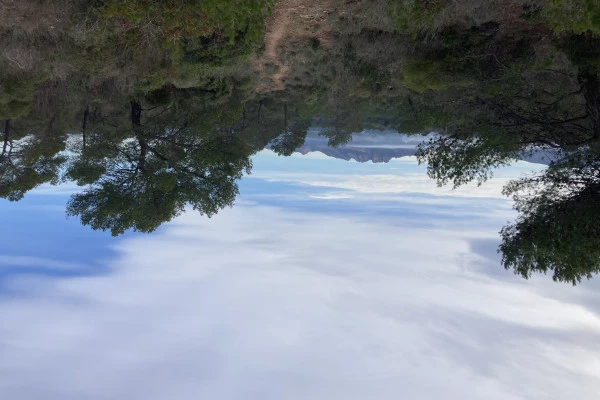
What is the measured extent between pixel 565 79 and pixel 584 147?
3.91m

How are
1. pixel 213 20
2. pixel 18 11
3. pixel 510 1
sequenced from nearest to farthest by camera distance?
pixel 18 11
pixel 213 20
pixel 510 1

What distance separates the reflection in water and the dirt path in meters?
0.14

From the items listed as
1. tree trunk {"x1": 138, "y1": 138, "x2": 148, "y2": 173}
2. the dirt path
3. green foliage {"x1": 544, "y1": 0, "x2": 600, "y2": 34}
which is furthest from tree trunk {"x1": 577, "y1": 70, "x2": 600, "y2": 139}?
tree trunk {"x1": 138, "y1": 138, "x2": 148, "y2": 173}

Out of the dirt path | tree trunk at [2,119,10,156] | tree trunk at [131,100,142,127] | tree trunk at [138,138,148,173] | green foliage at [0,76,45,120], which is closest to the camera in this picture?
green foliage at [0,76,45,120]

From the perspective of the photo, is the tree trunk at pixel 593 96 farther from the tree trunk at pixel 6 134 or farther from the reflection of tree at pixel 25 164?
the tree trunk at pixel 6 134

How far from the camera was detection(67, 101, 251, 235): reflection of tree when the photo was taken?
88.0 feet

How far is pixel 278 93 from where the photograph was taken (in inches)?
1410

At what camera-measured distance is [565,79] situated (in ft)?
68.0

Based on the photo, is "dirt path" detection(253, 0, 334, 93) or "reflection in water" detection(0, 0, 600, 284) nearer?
"reflection in water" detection(0, 0, 600, 284)

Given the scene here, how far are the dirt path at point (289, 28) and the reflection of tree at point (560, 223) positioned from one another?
13.0 m

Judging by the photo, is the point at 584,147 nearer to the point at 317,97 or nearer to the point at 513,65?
the point at 513,65

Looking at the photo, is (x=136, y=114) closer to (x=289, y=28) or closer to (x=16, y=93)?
(x=16, y=93)

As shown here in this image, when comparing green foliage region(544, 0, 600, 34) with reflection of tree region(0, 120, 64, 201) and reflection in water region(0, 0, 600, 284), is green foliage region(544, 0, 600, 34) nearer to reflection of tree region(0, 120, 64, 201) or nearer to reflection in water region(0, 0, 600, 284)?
reflection in water region(0, 0, 600, 284)

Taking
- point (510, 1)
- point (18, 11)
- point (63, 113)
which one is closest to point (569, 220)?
point (510, 1)
